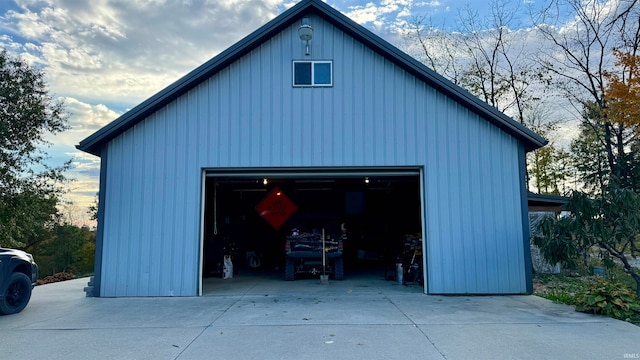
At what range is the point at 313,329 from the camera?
18.0ft

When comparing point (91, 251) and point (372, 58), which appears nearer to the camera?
point (372, 58)

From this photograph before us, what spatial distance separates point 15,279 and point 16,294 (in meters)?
0.34

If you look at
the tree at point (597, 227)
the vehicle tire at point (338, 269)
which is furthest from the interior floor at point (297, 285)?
the tree at point (597, 227)

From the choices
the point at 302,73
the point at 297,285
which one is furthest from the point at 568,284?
the point at 302,73

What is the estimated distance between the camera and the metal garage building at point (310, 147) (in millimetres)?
8133

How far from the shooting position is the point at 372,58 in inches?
336

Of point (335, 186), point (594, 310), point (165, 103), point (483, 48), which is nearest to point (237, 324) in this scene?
point (165, 103)

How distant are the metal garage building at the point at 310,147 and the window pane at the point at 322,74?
0.03 m

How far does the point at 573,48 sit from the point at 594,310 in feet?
51.1

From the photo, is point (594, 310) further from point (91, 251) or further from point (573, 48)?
point (91, 251)

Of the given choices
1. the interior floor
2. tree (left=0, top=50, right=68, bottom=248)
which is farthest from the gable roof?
tree (left=0, top=50, right=68, bottom=248)

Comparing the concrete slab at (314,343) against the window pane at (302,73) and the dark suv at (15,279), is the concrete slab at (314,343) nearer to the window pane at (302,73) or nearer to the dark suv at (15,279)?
the dark suv at (15,279)

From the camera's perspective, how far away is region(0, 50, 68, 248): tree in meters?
16.8

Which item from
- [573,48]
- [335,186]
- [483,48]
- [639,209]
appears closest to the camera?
[639,209]
